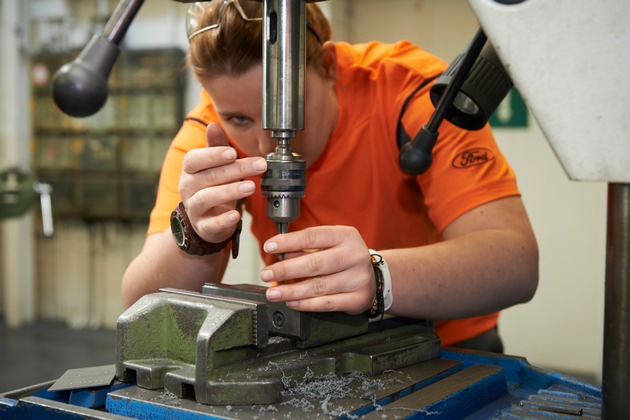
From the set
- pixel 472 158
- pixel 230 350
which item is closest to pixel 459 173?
pixel 472 158

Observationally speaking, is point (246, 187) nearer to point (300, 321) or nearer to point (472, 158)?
point (300, 321)

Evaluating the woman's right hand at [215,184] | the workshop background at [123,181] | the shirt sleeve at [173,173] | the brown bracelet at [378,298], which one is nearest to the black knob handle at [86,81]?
the woman's right hand at [215,184]

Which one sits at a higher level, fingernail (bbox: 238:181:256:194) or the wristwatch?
fingernail (bbox: 238:181:256:194)

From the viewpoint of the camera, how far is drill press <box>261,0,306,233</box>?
0.73 meters

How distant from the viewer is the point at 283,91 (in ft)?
2.39

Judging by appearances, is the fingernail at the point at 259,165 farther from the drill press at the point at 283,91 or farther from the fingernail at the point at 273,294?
the fingernail at the point at 273,294

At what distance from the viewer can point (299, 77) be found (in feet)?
2.43

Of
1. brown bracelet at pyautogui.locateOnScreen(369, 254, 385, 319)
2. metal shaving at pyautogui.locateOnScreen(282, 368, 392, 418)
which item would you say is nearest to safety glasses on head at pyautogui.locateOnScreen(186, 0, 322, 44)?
brown bracelet at pyautogui.locateOnScreen(369, 254, 385, 319)

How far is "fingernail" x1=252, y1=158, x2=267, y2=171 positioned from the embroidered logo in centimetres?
43

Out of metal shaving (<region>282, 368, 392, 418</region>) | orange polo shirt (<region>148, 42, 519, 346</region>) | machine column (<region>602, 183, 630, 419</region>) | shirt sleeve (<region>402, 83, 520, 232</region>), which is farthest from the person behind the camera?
orange polo shirt (<region>148, 42, 519, 346</region>)

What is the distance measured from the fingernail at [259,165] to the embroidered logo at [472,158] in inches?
16.9

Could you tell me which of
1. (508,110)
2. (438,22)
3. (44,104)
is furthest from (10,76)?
(508,110)

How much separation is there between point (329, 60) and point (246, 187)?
1.41 feet

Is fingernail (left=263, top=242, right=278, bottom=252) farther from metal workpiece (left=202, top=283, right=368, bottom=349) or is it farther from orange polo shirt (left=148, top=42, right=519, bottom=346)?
orange polo shirt (left=148, top=42, right=519, bottom=346)
